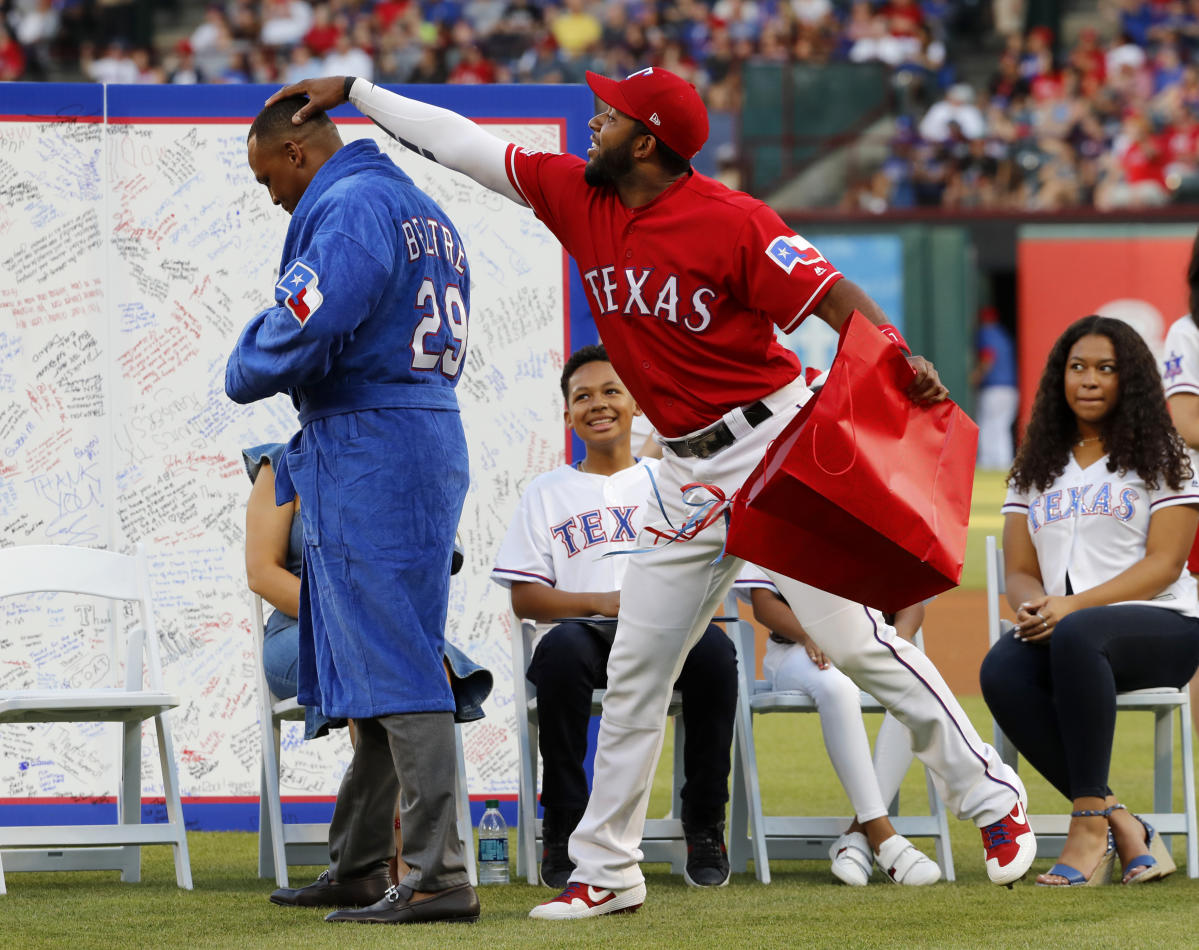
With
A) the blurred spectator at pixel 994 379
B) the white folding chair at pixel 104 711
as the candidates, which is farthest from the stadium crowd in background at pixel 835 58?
the white folding chair at pixel 104 711

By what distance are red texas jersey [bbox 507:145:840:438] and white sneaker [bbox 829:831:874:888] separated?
158cm

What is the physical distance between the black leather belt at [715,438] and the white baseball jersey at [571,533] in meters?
1.24

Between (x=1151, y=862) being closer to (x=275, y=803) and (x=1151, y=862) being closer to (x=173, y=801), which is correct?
(x=275, y=803)

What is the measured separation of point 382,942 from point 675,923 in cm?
78

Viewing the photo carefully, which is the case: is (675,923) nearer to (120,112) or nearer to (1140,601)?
(1140,601)

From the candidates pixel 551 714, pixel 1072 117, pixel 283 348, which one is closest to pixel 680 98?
pixel 283 348

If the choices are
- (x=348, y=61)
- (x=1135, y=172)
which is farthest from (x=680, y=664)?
(x=348, y=61)

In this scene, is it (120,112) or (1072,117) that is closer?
(120,112)

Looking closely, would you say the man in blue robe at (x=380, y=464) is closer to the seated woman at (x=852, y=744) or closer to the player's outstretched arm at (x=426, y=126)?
the player's outstretched arm at (x=426, y=126)

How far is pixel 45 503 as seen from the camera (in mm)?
6410

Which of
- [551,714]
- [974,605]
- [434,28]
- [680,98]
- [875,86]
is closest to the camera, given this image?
[680,98]

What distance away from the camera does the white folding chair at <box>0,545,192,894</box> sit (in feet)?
16.8

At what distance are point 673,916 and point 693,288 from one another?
1.63 metres

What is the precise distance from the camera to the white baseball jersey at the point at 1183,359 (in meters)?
5.86
